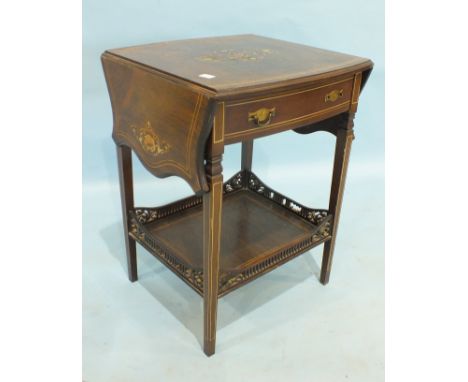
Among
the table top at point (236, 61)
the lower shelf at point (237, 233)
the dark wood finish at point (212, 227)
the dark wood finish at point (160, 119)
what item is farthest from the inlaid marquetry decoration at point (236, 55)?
the lower shelf at point (237, 233)

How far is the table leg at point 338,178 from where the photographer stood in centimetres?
153

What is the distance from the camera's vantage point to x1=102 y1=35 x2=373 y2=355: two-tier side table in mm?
1140

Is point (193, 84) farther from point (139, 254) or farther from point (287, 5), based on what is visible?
point (287, 5)

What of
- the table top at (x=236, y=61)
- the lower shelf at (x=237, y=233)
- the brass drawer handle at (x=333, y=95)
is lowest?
the lower shelf at (x=237, y=233)

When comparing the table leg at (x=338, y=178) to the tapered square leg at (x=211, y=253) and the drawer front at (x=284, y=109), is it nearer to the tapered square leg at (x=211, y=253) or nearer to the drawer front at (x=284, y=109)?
the drawer front at (x=284, y=109)

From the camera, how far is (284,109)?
1235 millimetres

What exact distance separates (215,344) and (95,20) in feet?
4.79

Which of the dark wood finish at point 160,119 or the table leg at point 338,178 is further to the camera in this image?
the table leg at point 338,178

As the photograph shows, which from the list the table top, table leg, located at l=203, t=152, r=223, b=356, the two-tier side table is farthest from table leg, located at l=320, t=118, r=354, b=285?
table leg, located at l=203, t=152, r=223, b=356

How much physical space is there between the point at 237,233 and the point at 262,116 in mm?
609

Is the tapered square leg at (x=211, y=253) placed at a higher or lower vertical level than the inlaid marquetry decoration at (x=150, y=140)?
lower

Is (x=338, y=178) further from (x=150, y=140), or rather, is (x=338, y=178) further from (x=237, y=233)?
(x=150, y=140)

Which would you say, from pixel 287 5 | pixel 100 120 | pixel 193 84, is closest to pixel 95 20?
pixel 100 120

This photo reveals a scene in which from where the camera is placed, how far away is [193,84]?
1112 mm
